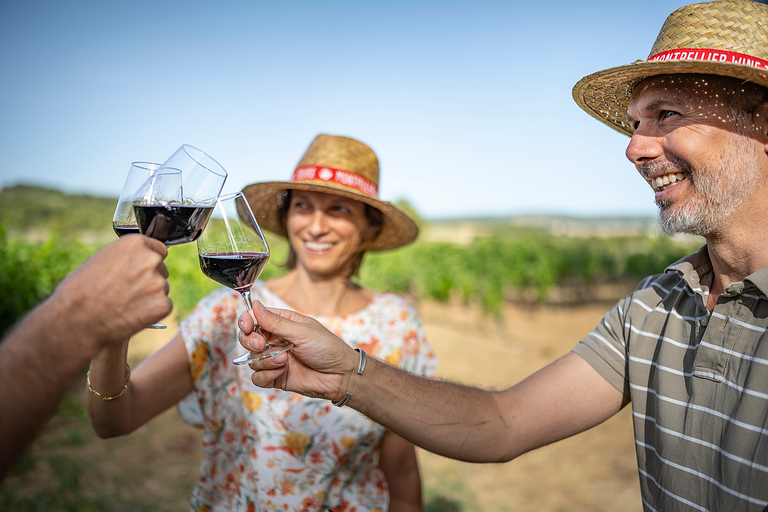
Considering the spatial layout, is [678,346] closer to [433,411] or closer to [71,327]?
[433,411]

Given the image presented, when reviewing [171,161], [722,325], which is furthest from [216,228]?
[722,325]

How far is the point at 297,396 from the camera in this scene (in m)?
2.21

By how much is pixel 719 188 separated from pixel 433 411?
4.00ft

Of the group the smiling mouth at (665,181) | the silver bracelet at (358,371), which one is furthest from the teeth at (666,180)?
the silver bracelet at (358,371)

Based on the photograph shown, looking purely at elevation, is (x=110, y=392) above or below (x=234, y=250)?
below

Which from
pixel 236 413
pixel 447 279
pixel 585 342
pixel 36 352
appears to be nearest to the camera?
pixel 36 352

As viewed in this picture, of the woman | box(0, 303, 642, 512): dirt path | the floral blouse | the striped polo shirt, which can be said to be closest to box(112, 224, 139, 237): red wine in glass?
the woman

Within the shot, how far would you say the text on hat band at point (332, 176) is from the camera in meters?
2.48

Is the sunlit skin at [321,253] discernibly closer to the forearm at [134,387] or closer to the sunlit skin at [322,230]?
the sunlit skin at [322,230]

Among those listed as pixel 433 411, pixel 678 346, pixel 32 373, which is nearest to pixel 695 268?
pixel 678 346

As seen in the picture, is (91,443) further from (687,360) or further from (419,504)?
(687,360)

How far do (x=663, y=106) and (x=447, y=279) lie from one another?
45.4ft

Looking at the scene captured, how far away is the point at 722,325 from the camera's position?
1.58 meters

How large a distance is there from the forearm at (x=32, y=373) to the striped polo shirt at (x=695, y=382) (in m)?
1.71
